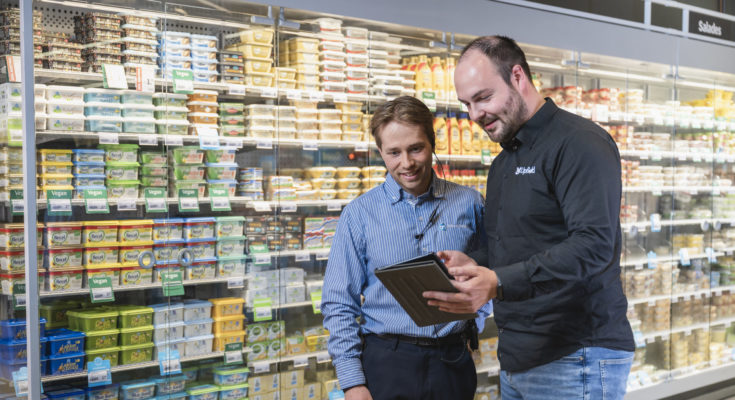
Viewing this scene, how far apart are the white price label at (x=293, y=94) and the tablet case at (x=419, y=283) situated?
7.65ft

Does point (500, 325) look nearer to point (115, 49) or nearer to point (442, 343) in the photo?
point (442, 343)

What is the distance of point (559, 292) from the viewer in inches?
77.1

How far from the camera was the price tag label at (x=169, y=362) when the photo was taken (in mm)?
3637

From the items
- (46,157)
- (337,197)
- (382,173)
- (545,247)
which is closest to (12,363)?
(46,157)

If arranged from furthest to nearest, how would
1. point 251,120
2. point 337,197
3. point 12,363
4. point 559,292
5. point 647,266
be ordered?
point 647,266
point 337,197
point 251,120
point 12,363
point 559,292

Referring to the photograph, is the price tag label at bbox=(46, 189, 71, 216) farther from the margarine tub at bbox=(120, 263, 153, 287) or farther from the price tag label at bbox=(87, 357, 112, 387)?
the price tag label at bbox=(87, 357, 112, 387)

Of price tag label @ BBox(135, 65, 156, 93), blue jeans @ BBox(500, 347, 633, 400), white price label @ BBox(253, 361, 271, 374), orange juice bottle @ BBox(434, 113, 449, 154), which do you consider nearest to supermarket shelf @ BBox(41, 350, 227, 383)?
white price label @ BBox(253, 361, 271, 374)

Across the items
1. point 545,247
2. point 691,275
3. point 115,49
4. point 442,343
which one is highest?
point 115,49

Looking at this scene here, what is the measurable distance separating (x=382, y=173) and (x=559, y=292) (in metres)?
2.52

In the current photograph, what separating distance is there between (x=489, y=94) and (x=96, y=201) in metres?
2.31

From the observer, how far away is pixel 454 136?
4.68 m

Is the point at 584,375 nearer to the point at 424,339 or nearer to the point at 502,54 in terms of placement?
the point at 424,339

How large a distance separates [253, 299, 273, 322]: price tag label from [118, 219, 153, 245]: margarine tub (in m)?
0.72

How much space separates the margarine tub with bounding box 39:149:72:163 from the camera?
3.34 metres
